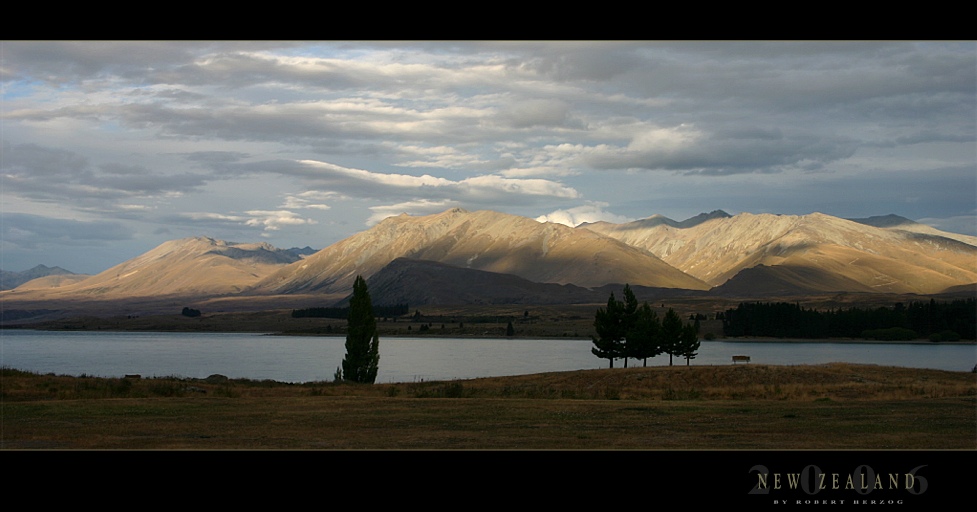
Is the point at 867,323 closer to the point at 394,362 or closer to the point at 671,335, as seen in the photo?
the point at 671,335

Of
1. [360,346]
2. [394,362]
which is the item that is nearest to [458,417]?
[360,346]

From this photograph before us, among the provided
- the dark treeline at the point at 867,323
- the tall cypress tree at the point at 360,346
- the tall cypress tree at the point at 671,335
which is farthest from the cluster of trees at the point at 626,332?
the dark treeline at the point at 867,323

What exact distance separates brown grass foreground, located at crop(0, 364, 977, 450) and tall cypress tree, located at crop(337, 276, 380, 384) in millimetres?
14525

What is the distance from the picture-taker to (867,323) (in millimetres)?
181500

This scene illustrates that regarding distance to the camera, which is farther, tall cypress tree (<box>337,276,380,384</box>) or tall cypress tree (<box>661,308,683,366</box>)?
tall cypress tree (<box>661,308,683,366</box>)

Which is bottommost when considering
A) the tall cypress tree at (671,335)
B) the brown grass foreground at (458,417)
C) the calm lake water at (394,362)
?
the calm lake water at (394,362)

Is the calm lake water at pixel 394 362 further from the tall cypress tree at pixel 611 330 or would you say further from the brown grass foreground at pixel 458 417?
the brown grass foreground at pixel 458 417

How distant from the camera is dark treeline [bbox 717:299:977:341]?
169000mm

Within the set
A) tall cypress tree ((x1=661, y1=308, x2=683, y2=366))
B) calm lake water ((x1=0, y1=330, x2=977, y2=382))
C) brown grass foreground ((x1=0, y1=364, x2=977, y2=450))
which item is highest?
tall cypress tree ((x1=661, y1=308, x2=683, y2=366))

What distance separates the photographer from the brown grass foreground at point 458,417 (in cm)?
2238

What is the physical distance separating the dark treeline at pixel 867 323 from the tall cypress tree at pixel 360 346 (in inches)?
5492

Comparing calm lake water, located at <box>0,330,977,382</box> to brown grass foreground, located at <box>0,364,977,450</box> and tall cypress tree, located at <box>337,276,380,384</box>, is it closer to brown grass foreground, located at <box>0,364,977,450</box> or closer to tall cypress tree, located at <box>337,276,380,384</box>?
tall cypress tree, located at <box>337,276,380,384</box>

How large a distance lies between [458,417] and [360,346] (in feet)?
108

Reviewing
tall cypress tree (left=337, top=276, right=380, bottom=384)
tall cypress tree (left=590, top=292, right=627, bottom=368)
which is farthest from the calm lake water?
tall cypress tree (left=337, top=276, right=380, bottom=384)
